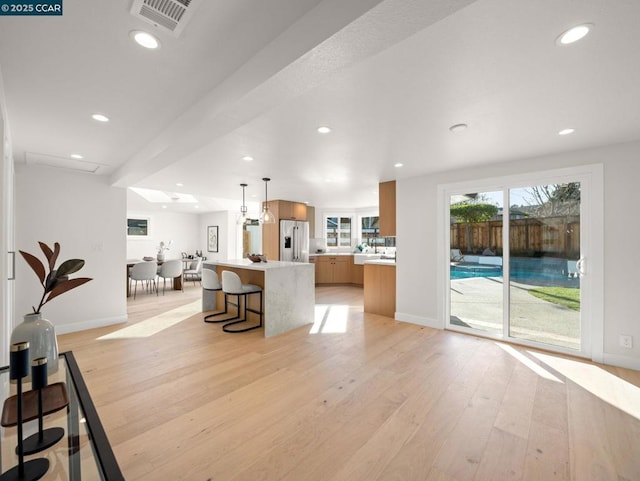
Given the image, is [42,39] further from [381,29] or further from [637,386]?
[637,386]

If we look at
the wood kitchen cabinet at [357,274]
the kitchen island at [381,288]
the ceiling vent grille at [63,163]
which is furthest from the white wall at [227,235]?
the kitchen island at [381,288]

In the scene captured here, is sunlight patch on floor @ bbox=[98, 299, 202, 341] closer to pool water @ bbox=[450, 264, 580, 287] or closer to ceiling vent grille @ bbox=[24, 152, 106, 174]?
ceiling vent grille @ bbox=[24, 152, 106, 174]

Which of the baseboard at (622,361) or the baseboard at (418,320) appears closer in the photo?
the baseboard at (622,361)

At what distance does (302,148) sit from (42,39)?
208cm

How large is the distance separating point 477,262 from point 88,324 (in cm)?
561

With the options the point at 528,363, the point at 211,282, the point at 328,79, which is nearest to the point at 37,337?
the point at 328,79

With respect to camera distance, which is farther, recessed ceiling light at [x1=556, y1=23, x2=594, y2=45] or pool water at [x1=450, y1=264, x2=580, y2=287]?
pool water at [x1=450, y1=264, x2=580, y2=287]

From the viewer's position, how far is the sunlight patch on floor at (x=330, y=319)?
414 centimetres

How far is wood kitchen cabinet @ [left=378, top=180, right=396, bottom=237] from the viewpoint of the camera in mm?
4750

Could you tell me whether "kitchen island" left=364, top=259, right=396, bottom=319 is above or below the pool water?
below

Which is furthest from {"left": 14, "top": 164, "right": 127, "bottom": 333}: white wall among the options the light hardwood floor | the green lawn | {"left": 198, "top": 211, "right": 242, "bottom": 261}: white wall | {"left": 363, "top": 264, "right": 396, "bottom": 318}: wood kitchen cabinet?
the green lawn

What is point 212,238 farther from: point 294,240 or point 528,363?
point 528,363

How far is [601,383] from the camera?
2.60 metres

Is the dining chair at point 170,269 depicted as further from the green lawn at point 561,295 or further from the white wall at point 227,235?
the green lawn at point 561,295
